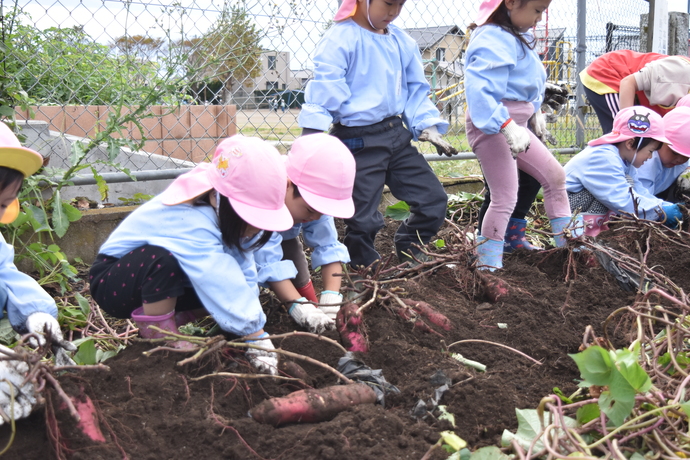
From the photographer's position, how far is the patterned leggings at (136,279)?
1.97 m

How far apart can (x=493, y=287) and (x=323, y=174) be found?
99 centimetres

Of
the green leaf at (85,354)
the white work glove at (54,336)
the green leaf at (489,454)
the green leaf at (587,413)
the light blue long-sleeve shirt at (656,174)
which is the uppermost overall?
the white work glove at (54,336)

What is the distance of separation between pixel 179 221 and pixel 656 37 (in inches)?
257

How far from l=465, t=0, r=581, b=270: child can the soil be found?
0.62 meters

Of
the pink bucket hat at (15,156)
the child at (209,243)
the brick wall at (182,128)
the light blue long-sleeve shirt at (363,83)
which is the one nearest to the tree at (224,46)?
the light blue long-sleeve shirt at (363,83)

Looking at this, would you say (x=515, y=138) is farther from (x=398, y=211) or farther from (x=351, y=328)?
(x=351, y=328)

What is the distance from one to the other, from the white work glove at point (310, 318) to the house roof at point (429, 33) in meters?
2.97

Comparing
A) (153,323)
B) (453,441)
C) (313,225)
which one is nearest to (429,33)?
(313,225)

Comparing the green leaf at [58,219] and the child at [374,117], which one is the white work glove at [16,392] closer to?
Result: the green leaf at [58,219]

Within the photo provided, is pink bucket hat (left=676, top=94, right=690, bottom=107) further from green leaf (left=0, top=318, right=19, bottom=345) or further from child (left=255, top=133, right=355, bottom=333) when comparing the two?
green leaf (left=0, top=318, right=19, bottom=345)

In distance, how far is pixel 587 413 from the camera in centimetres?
156

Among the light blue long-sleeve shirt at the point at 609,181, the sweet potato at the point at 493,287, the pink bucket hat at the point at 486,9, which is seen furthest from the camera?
the light blue long-sleeve shirt at the point at 609,181

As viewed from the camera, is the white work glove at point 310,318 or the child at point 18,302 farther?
the white work glove at point 310,318

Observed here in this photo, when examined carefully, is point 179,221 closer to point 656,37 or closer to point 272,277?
point 272,277
